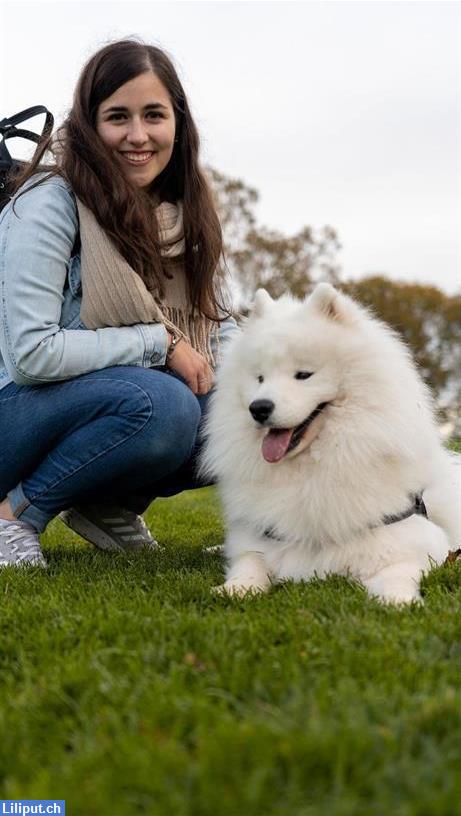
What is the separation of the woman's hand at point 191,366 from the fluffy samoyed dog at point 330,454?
534mm

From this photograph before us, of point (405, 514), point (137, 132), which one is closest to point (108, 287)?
point (137, 132)

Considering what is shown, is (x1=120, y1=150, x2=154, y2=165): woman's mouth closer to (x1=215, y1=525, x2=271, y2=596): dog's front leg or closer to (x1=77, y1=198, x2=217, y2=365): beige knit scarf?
(x1=77, y1=198, x2=217, y2=365): beige knit scarf

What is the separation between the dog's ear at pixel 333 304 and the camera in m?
3.23

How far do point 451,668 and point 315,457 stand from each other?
128 cm

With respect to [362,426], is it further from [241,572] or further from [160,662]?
[160,662]

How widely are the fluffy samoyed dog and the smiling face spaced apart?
102 cm

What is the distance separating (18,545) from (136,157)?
1727 mm

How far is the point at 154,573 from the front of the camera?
3377 millimetres

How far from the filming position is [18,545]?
367 cm

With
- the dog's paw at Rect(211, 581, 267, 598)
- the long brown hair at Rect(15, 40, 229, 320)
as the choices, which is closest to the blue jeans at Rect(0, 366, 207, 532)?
the long brown hair at Rect(15, 40, 229, 320)

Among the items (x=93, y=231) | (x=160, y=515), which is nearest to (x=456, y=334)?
(x=160, y=515)

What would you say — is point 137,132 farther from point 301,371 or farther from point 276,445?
point 276,445

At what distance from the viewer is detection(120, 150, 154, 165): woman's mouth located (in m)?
3.80

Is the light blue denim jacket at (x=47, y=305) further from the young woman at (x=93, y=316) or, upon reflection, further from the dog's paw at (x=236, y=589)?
the dog's paw at (x=236, y=589)
